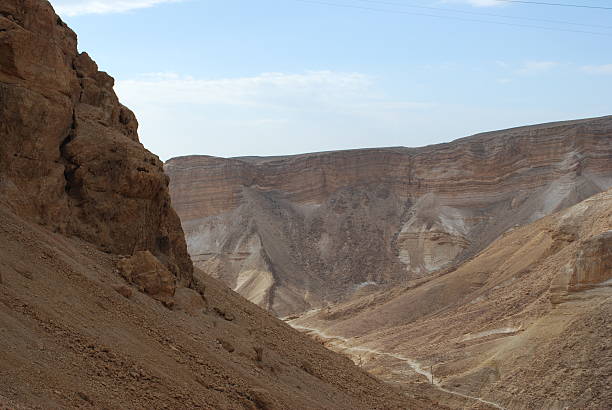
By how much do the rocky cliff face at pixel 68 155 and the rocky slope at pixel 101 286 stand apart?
28 mm

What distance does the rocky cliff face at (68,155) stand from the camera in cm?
1531

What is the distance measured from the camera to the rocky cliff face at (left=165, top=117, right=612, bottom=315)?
227ft

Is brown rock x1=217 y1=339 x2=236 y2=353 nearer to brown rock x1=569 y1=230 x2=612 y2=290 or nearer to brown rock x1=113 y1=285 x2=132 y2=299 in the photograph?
brown rock x1=113 y1=285 x2=132 y2=299

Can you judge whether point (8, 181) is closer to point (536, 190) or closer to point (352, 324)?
point (352, 324)

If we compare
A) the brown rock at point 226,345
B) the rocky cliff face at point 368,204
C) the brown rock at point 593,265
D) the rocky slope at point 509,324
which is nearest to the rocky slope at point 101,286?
the brown rock at point 226,345

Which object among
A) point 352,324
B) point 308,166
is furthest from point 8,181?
point 308,166

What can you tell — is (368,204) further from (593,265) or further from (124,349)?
(124,349)

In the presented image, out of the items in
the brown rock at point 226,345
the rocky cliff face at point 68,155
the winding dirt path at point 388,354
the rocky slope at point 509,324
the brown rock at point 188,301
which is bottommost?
the winding dirt path at point 388,354

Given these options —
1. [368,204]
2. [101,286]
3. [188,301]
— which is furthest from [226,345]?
[368,204]

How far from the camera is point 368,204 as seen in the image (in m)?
80.9

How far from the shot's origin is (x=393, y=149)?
3307 inches

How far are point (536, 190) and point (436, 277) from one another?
19.4 m

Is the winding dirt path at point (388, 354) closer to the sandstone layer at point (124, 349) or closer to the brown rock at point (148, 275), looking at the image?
the sandstone layer at point (124, 349)

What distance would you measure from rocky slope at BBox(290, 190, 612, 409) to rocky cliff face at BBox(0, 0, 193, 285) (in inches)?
541
